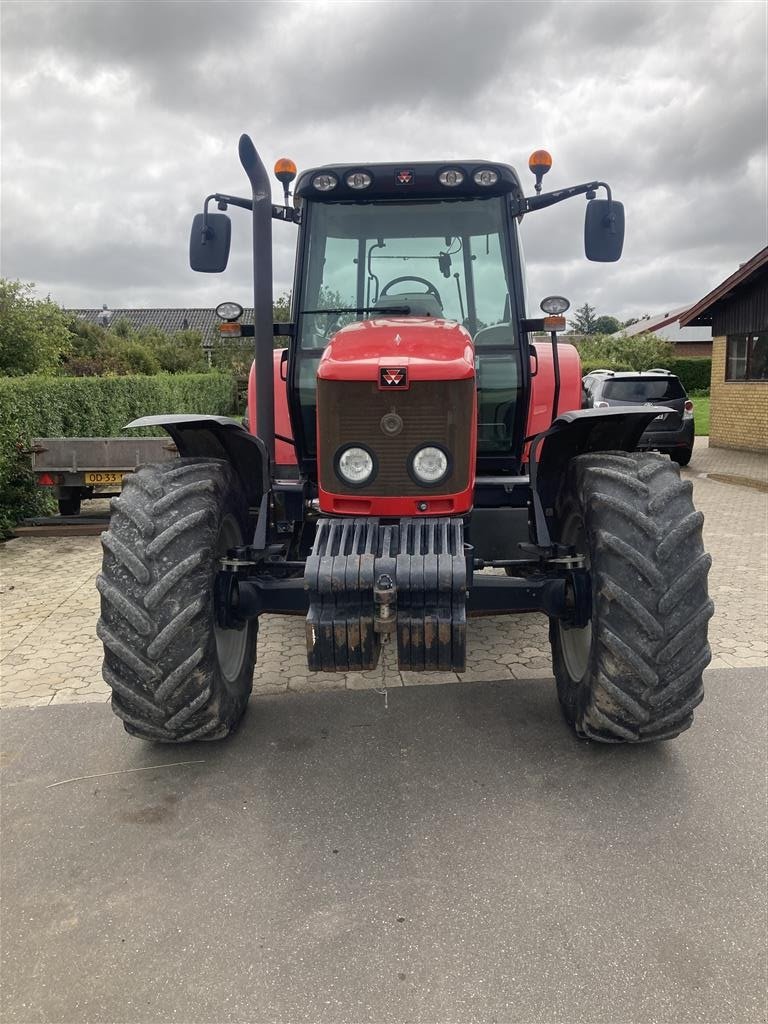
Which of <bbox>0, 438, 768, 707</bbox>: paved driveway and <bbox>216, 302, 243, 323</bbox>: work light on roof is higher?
<bbox>216, 302, 243, 323</bbox>: work light on roof

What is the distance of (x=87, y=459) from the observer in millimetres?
8398

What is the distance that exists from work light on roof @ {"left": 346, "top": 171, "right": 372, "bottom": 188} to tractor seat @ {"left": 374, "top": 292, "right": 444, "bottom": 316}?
0.58m

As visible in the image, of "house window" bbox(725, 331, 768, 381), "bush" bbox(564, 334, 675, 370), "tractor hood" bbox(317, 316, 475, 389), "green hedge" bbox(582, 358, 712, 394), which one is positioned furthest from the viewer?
"green hedge" bbox(582, 358, 712, 394)

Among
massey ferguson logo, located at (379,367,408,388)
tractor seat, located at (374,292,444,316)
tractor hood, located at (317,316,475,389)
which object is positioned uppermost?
tractor seat, located at (374,292,444,316)

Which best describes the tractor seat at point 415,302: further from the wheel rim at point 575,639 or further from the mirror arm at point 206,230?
the wheel rim at point 575,639

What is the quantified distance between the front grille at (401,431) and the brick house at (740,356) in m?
13.5

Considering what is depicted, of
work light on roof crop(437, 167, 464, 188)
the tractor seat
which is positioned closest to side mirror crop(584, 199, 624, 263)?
work light on roof crop(437, 167, 464, 188)

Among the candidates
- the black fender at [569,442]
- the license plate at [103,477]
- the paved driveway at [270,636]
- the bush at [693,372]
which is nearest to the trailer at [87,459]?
the license plate at [103,477]

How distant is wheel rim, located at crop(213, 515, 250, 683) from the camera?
3.48 m

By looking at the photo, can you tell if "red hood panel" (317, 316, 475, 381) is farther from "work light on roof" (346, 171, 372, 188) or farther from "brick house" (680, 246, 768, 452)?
"brick house" (680, 246, 768, 452)

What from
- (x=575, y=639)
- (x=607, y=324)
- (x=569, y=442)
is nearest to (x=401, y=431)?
(x=569, y=442)

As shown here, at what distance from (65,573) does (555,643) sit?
16.7ft

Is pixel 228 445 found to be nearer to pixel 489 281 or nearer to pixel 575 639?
pixel 489 281

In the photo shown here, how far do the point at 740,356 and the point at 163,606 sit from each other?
53.0ft
